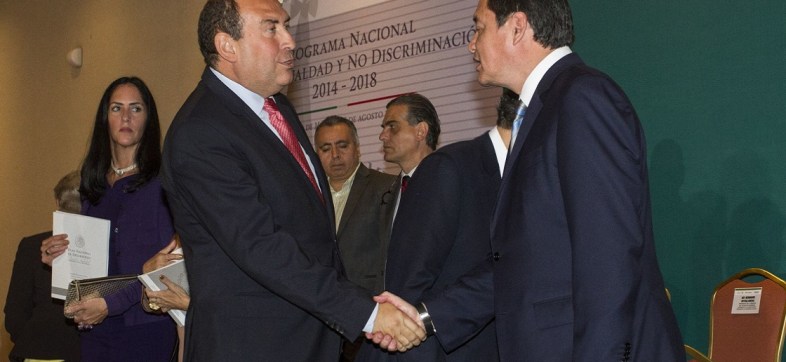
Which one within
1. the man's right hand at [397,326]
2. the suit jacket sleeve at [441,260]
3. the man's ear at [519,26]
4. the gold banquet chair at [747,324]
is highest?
the man's ear at [519,26]

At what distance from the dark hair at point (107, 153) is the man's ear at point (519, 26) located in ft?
6.80

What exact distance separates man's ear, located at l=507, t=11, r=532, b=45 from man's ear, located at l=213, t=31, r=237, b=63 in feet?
3.17

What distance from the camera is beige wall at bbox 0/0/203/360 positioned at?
893 centimetres

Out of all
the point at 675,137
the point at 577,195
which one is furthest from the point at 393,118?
the point at 577,195

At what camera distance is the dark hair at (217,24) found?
300 cm

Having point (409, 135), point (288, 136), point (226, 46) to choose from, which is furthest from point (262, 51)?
point (409, 135)

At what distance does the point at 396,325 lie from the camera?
294cm

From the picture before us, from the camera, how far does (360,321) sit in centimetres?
276

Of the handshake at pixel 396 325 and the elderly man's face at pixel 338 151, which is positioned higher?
the elderly man's face at pixel 338 151

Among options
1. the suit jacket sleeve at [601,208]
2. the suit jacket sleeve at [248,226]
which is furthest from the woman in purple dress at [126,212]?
the suit jacket sleeve at [601,208]

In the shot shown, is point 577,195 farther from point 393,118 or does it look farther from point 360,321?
point 393,118

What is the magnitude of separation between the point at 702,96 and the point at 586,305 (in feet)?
10.8

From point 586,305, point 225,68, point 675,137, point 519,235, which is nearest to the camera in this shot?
point 586,305

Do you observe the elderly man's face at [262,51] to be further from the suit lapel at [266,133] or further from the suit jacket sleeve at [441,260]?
the suit jacket sleeve at [441,260]
